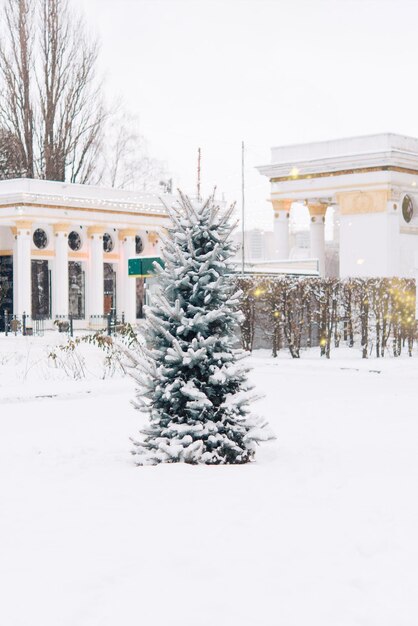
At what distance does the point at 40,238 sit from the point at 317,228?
13.3 metres

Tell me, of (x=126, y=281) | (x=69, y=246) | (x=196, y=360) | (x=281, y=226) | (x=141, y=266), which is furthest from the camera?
(x=126, y=281)

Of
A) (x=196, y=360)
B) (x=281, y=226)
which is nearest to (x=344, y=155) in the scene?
(x=281, y=226)

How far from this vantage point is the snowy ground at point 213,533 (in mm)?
6219

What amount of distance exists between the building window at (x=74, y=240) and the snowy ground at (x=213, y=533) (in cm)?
3585

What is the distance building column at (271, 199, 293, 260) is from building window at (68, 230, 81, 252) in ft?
33.5

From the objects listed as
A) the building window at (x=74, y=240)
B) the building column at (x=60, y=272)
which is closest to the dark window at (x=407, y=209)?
the building column at (x=60, y=272)

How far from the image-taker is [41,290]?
48.3 m

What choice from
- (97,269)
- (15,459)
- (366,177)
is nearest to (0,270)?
(97,269)

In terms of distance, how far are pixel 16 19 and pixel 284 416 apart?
3782cm

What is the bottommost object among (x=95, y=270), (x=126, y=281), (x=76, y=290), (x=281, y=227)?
(x=76, y=290)

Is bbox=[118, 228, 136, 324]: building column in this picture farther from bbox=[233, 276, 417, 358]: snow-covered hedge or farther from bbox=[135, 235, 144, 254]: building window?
bbox=[233, 276, 417, 358]: snow-covered hedge

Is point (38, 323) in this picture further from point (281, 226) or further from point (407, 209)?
point (407, 209)

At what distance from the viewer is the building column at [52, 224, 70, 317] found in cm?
4807

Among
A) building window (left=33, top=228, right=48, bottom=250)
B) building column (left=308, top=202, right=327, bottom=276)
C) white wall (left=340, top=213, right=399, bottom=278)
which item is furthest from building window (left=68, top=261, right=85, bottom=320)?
white wall (left=340, top=213, right=399, bottom=278)
